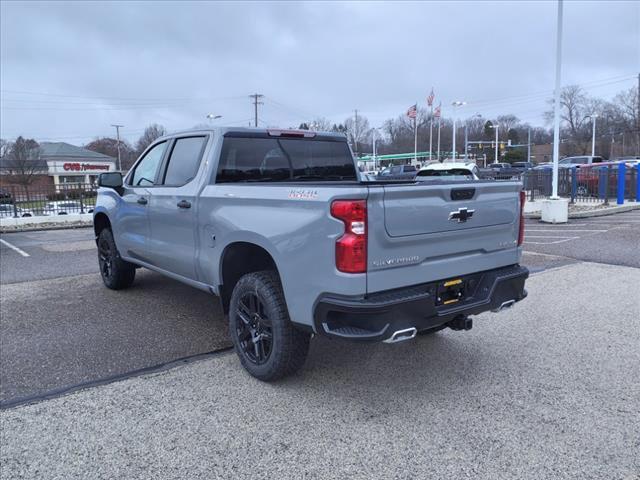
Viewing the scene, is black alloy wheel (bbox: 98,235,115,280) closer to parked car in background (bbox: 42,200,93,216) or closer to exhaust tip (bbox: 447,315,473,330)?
exhaust tip (bbox: 447,315,473,330)

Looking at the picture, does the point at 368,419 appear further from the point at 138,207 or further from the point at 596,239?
the point at 596,239

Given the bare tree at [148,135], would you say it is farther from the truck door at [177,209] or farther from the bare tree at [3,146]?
the truck door at [177,209]

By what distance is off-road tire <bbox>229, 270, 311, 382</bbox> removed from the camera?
11.7 ft

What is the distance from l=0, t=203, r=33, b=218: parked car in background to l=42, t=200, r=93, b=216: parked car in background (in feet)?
2.46

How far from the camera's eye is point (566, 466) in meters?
2.80

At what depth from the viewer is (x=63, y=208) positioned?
1862 centimetres

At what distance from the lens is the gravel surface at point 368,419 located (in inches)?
112

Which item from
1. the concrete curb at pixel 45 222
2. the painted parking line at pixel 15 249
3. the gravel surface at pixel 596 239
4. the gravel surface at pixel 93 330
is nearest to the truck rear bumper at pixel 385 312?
the gravel surface at pixel 93 330

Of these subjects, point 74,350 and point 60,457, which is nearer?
point 60,457

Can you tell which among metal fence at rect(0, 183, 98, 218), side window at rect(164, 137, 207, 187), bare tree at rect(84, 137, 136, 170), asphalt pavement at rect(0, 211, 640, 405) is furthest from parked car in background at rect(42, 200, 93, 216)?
bare tree at rect(84, 137, 136, 170)

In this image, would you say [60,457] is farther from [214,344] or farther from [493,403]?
[493,403]

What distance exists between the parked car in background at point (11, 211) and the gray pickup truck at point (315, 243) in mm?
14854

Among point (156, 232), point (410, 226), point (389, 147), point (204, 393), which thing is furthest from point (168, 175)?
point (389, 147)

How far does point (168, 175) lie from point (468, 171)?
9.74 metres
